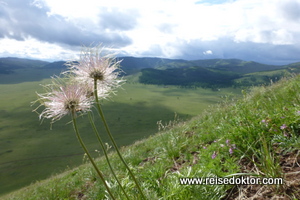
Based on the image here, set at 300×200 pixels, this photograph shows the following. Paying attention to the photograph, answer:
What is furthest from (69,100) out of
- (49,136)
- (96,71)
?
(49,136)

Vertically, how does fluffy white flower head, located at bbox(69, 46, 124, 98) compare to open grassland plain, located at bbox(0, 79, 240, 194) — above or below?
above

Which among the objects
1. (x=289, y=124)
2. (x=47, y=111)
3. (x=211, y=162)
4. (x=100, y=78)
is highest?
(x=100, y=78)

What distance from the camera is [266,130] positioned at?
3.91 metres

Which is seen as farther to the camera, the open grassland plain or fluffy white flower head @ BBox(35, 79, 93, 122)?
the open grassland plain

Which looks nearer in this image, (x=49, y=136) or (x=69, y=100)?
(x=69, y=100)

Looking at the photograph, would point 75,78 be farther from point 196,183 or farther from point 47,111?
point 196,183

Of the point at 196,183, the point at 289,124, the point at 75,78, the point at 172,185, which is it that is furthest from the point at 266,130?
the point at 75,78

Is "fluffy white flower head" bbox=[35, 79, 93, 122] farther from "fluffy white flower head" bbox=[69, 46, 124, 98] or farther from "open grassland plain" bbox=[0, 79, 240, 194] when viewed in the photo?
"open grassland plain" bbox=[0, 79, 240, 194]

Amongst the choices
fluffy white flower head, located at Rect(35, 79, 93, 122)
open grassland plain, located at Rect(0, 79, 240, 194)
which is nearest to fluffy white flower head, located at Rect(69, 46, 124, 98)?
fluffy white flower head, located at Rect(35, 79, 93, 122)

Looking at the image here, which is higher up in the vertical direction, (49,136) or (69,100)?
(69,100)

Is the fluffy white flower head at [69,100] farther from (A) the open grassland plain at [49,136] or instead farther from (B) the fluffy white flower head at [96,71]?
(A) the open grassland plain at [49,136]

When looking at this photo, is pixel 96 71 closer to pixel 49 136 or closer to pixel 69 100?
pixel 69 100

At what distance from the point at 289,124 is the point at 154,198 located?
2632 millimetres

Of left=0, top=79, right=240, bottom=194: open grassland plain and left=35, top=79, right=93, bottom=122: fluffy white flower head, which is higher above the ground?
left=35, top=79, right=93, bottom=122: fluffy white flower head
